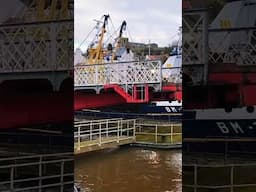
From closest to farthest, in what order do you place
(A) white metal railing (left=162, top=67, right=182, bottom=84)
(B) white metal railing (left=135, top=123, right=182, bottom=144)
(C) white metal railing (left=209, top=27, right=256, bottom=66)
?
(C) white metal railing (left=209, top=27, right=256, bottom=66)
(B) white metal railing (left=135, top=123, right=182, bottom=144)
(A) white metal railing (left=162, top=67, right=182, bottom=84)

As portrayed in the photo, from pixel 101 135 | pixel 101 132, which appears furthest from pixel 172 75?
pixel 101 132

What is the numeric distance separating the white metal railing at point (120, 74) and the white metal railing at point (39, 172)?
5.33 m

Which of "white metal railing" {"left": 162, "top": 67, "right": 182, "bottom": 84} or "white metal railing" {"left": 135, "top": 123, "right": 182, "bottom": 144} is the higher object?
"white metal railing" {"left": 162, "top": 67, "right": 182, "bottom": 84}

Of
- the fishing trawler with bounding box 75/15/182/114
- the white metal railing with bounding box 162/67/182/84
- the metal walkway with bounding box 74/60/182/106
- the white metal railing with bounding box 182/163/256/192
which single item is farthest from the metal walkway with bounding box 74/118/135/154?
the white metal railing with bounding box 182/163/256/192

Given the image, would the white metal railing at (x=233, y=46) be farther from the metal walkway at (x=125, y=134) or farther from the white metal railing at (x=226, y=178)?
the metal walkway at (x=125, y=134)

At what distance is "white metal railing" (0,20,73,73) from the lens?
4.59 m

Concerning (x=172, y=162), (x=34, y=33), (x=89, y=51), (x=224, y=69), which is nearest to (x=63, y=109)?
(x=34, y=33)

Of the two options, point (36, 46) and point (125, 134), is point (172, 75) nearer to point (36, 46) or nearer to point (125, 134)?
point (125, 134)

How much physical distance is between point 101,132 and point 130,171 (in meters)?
2.48

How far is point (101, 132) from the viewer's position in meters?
10.5

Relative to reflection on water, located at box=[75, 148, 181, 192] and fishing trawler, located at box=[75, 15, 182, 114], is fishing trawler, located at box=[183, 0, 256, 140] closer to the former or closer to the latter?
reflection on water, located at box=[75, 148, 181, 192]

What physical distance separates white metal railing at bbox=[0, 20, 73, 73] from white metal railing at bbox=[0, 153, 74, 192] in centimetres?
90

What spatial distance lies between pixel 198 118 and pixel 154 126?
7.70 meters

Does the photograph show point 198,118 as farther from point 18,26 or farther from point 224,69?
point 18,26
